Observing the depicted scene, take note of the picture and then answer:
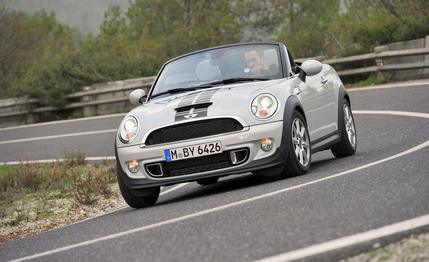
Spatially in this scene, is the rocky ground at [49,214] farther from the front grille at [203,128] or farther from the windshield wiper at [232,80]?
the front grille at [203,128]

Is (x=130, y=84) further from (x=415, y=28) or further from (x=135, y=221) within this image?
(x=135, y=221)

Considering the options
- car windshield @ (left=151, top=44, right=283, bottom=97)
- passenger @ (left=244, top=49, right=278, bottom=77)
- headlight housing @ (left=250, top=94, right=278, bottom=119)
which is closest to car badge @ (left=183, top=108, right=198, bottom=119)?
headlight housing @ (left=250, top=94, right=278, bottom=119)

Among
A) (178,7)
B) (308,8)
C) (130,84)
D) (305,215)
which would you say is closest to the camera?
(305,215)

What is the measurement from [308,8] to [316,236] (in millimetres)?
66050

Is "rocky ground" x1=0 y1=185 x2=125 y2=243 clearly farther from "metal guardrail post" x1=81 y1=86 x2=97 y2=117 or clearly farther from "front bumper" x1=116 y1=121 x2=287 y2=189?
"metal guardrail post" x1=81 y1=86 x2=97 y2=117

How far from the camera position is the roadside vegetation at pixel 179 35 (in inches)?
1094

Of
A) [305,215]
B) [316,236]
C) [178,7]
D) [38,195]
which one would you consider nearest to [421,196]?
Result: [305,215]

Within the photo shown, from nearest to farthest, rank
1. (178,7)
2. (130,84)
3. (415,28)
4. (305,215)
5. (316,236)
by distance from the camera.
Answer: (316,236)
(305,215)
(415,28)
(130,84)
(178,7)

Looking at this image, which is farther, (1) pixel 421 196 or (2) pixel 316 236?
(1) pixel 421 196

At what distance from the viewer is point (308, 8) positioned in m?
71.0

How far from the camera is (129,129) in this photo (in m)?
9.59

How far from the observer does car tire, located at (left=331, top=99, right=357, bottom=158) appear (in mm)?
11547

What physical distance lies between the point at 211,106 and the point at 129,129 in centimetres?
88

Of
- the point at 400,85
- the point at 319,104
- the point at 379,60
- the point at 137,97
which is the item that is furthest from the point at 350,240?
the point at 379,60
